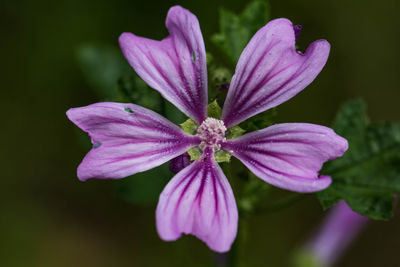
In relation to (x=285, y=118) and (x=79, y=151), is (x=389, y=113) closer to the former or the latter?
(x=285, y=118)

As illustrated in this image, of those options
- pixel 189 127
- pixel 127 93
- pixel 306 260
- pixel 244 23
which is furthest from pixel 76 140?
pixel 189 127

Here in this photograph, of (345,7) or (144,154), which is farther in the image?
(345,7)

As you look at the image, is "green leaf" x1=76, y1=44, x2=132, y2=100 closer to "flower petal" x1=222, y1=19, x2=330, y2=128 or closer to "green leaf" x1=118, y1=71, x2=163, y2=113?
"green leaf" x1=118, y1=71, x2=163, y2=113

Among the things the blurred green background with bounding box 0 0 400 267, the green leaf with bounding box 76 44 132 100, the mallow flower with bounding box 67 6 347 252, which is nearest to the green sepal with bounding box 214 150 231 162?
the mallow flower with bounding box 67 6 347 252

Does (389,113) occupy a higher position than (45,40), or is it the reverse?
(45,40)

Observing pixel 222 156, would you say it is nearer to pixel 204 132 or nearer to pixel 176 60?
pixel 204 132

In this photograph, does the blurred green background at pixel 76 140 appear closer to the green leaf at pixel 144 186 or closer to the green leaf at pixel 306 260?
the green leaf at pixel 306 260

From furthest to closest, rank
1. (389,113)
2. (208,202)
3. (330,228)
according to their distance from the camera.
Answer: (389,113) < (330,228) < (208,202)

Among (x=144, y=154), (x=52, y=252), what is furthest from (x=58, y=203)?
(x=144, y=154)
